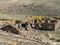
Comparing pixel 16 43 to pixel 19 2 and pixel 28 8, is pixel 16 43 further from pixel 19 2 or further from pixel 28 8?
pixel 19 2

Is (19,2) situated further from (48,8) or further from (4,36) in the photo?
(4,36)

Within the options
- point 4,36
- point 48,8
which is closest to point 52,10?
point 48,8

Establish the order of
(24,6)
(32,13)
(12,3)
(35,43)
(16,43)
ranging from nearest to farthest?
(16,43)
(35,43)
(32,13)
(24,6)
(12,3)

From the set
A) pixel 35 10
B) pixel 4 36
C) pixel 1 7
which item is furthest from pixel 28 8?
pixel 4 36

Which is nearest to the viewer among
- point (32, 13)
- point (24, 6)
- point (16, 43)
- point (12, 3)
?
point (16, 43)

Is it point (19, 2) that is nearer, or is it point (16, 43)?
point (16, 43)

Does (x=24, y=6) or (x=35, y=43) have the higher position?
(x=35, y=43)
